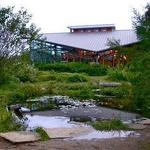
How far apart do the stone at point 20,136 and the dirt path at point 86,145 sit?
113mm

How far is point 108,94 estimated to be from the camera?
16.6 metres

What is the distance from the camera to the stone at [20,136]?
760 centimetres

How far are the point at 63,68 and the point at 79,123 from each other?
2134 cm

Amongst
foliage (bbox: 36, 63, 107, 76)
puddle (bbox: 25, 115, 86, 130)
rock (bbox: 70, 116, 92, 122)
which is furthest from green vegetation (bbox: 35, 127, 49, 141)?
foliage (bbox: 36, 63, 107, 76)

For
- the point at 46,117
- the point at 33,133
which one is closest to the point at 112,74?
the point at 46,117

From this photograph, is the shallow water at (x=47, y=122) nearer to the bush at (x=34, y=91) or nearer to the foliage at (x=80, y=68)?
the bush at (x=34, y=91)

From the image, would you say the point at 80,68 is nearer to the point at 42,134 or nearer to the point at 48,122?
the point at 48,122

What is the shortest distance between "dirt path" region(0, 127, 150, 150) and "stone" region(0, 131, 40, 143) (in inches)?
4.4

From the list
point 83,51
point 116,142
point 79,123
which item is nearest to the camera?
point 116,142

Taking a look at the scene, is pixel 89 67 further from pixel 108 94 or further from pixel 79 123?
pixel 79 123

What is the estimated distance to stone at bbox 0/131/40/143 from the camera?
7598mm

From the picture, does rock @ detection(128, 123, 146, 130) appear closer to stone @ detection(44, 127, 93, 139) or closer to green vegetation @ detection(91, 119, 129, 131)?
green vegetation @ detection(91, 119, 129, 131)

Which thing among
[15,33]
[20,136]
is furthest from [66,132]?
[15,33]

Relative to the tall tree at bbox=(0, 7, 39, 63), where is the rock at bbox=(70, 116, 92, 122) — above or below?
below
